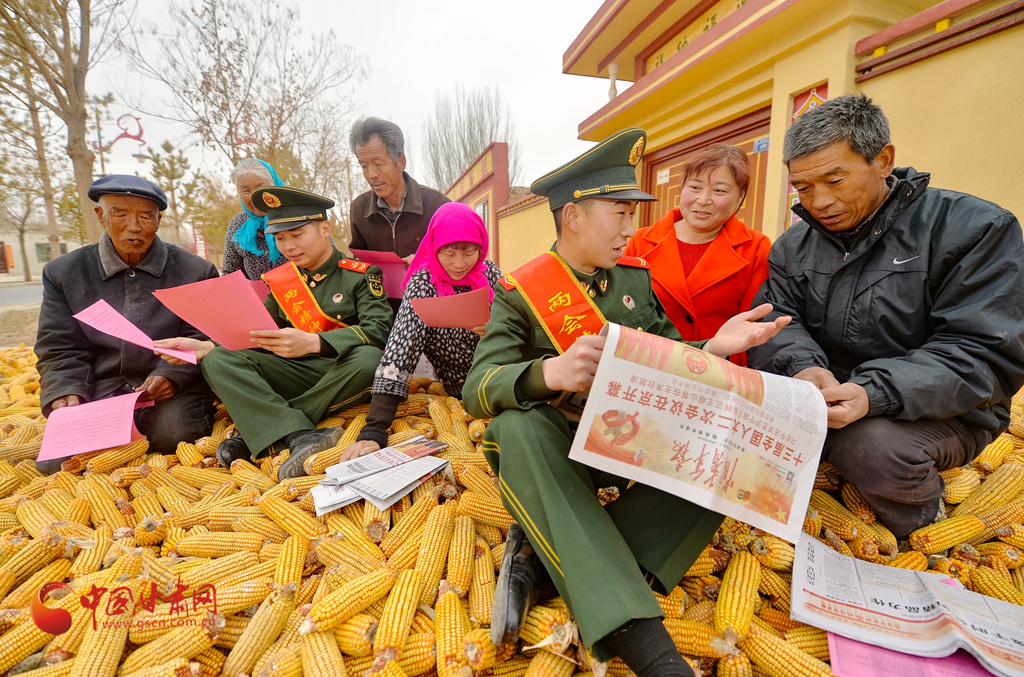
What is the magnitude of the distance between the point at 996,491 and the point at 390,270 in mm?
4272

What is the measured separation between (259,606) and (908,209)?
338 cm

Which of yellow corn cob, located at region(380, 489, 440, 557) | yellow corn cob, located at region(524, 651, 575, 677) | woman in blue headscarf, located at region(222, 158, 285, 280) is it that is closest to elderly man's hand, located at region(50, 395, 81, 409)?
woman in blue headscarf, located at region(222, 158, 285, 280)

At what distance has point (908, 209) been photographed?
2148 millimetres

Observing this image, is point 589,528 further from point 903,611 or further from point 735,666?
point 903,611

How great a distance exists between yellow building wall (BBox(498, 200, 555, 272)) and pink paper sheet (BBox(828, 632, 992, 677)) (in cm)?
944

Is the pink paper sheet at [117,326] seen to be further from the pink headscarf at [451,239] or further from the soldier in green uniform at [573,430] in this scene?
the soldier in green uniform at [573,430]

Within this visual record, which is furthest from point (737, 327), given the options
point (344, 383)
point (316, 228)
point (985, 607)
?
point (316, 228)

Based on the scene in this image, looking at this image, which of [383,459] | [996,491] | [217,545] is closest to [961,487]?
[996,491]

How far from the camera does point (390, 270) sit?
4121mm

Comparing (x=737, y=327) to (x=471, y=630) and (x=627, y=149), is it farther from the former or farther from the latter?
(x=471, y=630)

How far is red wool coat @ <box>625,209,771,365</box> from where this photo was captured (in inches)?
117

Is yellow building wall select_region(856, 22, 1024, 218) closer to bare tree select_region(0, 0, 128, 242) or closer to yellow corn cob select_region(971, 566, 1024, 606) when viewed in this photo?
yellow corn cob select_region(971, 566, 1024, 606)

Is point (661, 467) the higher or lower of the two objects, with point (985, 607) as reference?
higher

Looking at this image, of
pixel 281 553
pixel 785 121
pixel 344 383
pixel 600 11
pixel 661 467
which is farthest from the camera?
pixel 600 11
